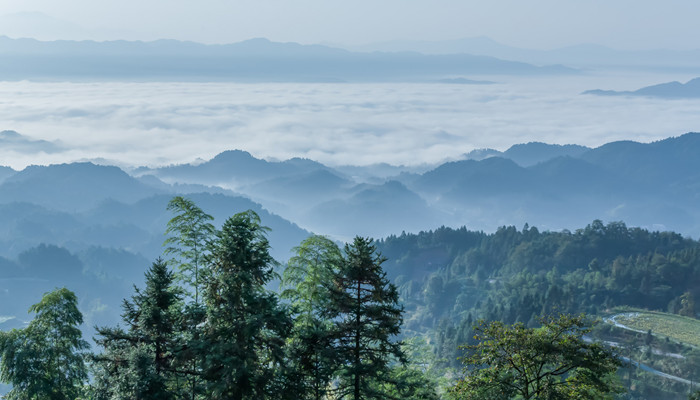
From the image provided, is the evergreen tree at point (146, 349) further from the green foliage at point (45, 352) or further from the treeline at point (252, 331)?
the green foliage at point (45, 352)

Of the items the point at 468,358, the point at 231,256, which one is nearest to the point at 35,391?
the point at 231,256

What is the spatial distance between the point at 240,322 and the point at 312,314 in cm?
328

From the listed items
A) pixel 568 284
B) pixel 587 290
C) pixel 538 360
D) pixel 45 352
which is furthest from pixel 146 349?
pixel 568 284

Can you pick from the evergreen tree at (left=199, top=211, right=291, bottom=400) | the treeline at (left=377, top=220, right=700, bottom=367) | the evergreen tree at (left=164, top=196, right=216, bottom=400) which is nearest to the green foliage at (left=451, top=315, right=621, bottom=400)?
the evergreen tree at (left=199, top=211, right=291, bottom=400)

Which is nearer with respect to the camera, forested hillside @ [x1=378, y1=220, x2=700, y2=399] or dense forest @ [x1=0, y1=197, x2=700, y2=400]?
dense forest @ [x1=0, y1=197, x2=700, y2=400]

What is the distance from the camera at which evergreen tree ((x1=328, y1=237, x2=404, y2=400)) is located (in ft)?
70.9

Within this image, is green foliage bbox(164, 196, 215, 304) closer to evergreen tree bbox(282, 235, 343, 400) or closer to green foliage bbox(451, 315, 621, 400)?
evergreen tree bbox(282, 235, 343, 400)

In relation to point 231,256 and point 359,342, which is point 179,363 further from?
point 359,342

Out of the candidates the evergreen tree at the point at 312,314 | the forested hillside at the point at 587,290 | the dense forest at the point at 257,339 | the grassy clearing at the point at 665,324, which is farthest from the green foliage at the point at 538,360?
the grassy clearing at the point at 665,324

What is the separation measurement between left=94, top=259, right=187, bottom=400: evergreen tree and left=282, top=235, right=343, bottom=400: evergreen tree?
3734 millimetres

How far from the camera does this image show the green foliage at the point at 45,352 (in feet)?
80.7

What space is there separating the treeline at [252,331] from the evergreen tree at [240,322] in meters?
0.03

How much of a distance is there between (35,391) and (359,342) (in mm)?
11798

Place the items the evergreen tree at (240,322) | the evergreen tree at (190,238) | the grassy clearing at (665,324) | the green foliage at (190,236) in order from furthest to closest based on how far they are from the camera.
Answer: the grassy clearing at (665,324) → the green foliage at (190,236) → the evergreen tree at (190,238) → the evergreen tree at (240,322)
